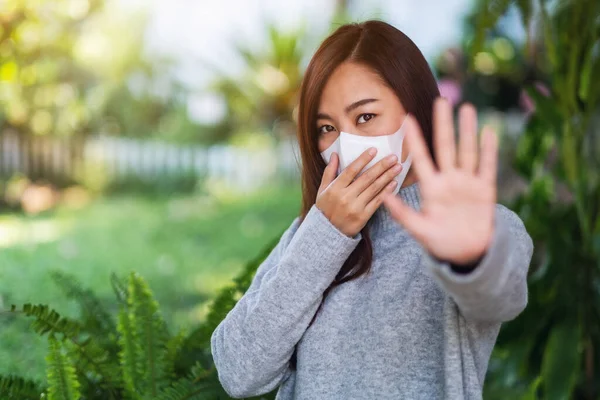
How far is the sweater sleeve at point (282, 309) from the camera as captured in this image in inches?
51.3

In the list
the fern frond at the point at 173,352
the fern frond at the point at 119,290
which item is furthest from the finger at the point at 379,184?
the fern frond at the point at 119,290

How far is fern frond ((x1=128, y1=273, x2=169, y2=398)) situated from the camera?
5.66 feet

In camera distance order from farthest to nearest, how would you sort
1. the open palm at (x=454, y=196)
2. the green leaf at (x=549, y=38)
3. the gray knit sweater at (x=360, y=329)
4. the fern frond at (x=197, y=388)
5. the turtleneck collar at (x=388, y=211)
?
the green leaf at (x=549, y=38) → the fern frond at (x=197, y=388) → the turtleneck collar at (x=388, y=211) → the gray knit sweater at (x=360, y=329) → the open palm at (x=454, y=196)

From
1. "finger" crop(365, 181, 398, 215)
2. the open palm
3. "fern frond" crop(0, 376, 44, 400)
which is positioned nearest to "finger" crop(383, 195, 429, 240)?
the open palm

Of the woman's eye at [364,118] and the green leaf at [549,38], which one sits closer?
the woman's eye at [364,118]

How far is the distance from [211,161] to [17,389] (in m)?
8.57

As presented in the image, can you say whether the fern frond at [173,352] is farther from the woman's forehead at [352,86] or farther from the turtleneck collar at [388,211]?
the woman's forehead at [352,86]

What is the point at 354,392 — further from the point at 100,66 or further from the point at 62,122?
the point at 100,66

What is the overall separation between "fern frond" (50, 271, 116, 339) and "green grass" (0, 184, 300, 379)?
360 mm

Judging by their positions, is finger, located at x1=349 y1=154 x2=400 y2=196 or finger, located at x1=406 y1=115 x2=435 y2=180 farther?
finger, located at x1=349 y1=154 x2=400 y2=196

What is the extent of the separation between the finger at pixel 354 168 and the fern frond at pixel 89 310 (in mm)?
1065

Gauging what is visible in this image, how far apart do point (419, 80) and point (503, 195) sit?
7.05 m

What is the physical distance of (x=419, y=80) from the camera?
Result: 1416mm

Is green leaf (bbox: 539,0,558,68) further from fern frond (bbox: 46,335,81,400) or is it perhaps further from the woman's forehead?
fern frond (bbox: 46,335,81,400)
